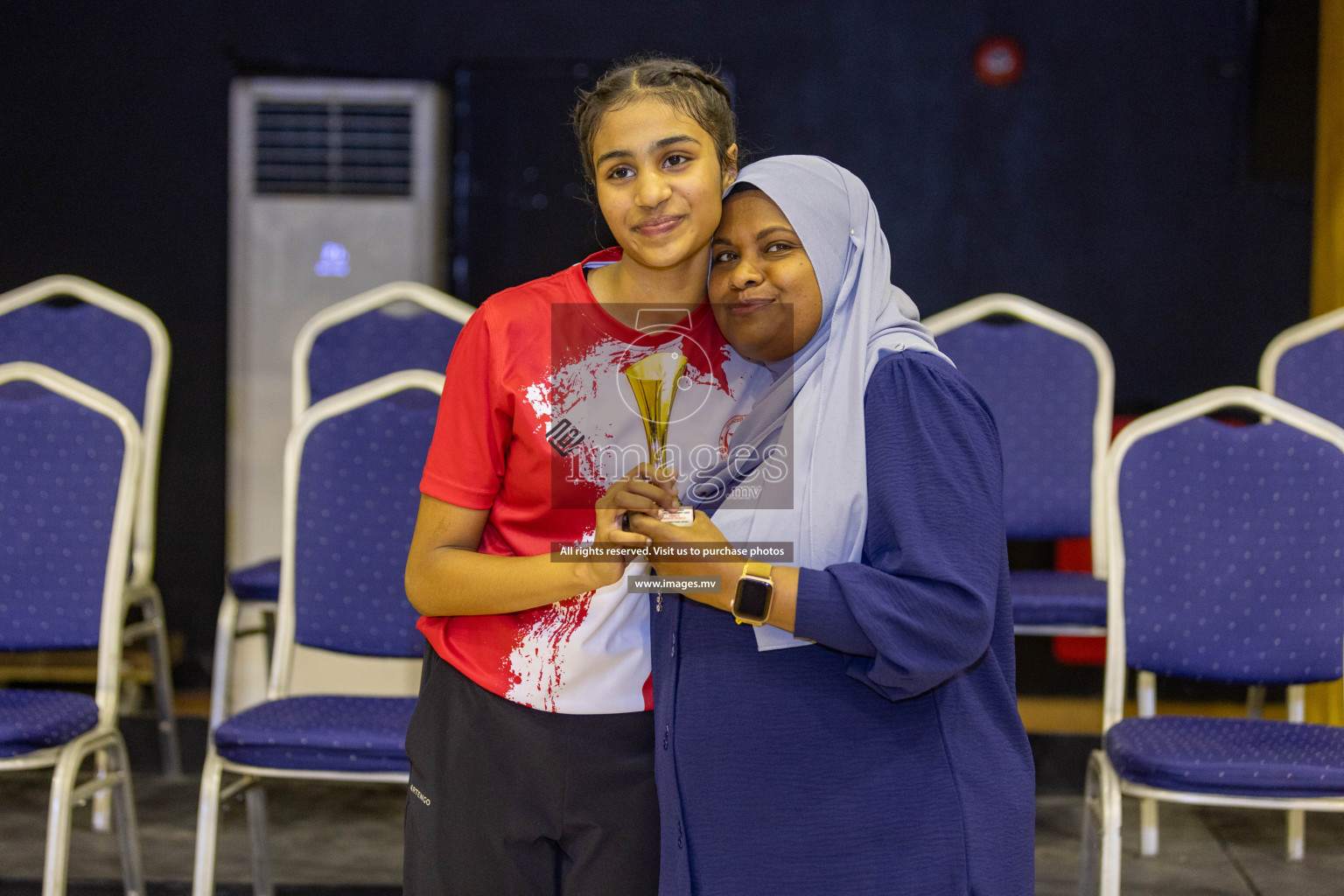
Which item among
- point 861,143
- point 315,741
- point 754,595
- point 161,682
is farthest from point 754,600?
point 861,143

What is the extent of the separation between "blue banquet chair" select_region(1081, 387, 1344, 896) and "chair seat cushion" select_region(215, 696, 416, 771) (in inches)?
49.6

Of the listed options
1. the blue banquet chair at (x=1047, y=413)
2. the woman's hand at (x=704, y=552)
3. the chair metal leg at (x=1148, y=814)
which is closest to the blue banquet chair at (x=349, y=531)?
the woman's hand at (x=704, y=552)

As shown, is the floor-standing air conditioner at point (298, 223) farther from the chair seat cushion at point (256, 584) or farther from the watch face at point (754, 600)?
the watch face at point (754, 600)

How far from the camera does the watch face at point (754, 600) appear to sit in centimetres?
100

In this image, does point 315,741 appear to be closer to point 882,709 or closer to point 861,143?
point 882,709

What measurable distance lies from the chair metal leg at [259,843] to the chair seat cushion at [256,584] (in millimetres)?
492

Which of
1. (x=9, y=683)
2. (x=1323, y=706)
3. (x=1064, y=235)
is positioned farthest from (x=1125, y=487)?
(x=9, y=683)

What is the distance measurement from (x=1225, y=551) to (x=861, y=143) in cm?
211

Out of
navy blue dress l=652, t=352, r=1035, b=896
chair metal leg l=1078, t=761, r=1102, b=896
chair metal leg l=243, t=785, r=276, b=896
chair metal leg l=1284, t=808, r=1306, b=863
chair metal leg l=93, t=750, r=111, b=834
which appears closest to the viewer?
navy blue dress l=652, t=352, r=1035, b=896

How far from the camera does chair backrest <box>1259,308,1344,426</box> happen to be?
8.95 ft

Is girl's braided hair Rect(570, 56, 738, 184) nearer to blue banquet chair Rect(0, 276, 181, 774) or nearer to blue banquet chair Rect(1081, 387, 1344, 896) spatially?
blue banquet chair Rect(1081, 387, 1344, 896)

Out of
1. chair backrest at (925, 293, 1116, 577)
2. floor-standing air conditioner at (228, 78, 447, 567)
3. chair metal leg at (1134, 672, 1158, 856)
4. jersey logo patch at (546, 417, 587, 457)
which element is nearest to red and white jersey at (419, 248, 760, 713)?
jersey logo patch at (546, 417, 587, 457)

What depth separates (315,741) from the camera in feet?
6.19

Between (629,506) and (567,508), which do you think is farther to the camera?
(567,508)
